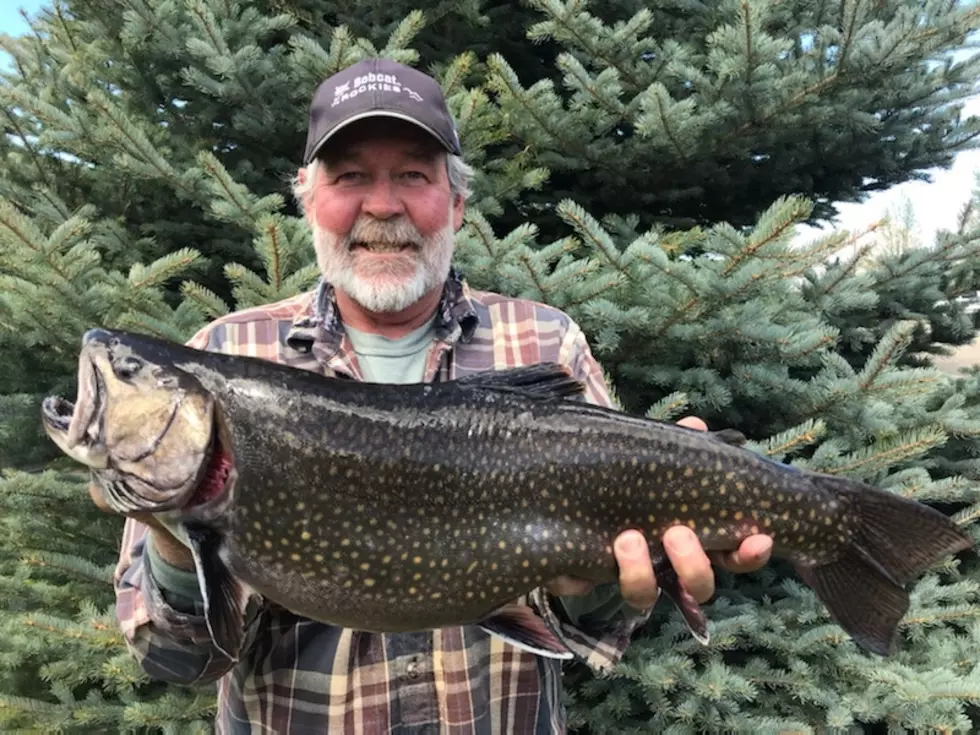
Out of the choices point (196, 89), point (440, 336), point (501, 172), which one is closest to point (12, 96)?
point (196, 89)

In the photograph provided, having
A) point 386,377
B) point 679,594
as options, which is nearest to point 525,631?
point 679,594

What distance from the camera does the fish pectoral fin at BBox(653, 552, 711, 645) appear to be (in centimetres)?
200

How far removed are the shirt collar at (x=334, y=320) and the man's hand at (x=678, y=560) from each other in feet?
3.10

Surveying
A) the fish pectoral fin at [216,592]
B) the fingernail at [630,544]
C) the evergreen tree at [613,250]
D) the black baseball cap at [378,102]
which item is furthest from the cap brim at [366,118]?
the fingernail at [630,544]

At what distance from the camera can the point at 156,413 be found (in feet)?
5.76

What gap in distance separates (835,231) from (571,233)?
65.9 inches

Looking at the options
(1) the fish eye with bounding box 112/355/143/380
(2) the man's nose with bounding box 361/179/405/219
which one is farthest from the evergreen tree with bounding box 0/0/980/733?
(1) the fish eye with bounding box 112/355/143/380

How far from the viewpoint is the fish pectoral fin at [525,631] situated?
1908 mm

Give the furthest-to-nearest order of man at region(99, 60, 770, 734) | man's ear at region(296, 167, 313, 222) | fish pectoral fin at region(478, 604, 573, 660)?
man's ear at region(296, 167, 313, 222) < man at region(99, 60, 770, 734) < fish pectoral fin at region(478, 604, 573, 660)

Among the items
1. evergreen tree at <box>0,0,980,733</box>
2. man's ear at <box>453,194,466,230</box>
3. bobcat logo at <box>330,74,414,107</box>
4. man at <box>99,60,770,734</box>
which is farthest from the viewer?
evergreen tree at <box>0,0,980,733</box>

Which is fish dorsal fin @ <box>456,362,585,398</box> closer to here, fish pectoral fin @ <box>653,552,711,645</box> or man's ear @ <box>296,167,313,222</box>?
fish pectoral fin @ <box>653,552,711,645</box>

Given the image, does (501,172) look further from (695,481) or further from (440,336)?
(695,481)

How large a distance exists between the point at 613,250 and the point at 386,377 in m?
1.39

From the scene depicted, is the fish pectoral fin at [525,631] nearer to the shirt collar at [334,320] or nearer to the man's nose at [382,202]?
the shirt collar at [334,320]
